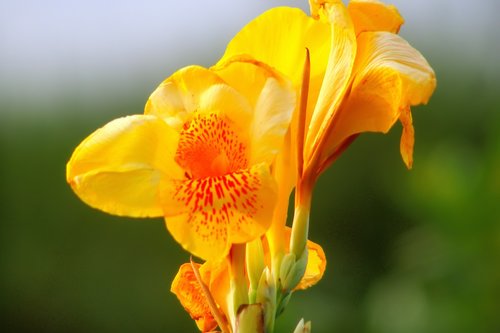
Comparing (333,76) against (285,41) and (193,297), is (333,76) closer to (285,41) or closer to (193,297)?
(285,41)

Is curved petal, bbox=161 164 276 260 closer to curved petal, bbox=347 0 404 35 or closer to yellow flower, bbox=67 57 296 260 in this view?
yellow flower, bbox=67 57 296 260

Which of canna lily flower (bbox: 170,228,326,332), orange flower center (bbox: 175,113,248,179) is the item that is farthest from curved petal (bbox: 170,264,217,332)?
orange flower center (bbox: 175,113,248,179)

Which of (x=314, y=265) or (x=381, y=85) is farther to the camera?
(x=314, y=265)

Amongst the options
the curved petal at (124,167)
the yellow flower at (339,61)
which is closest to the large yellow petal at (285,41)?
the yellow flower at (339,61)

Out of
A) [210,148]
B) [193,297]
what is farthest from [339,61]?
[193,297]

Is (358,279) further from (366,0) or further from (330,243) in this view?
(366,0)
